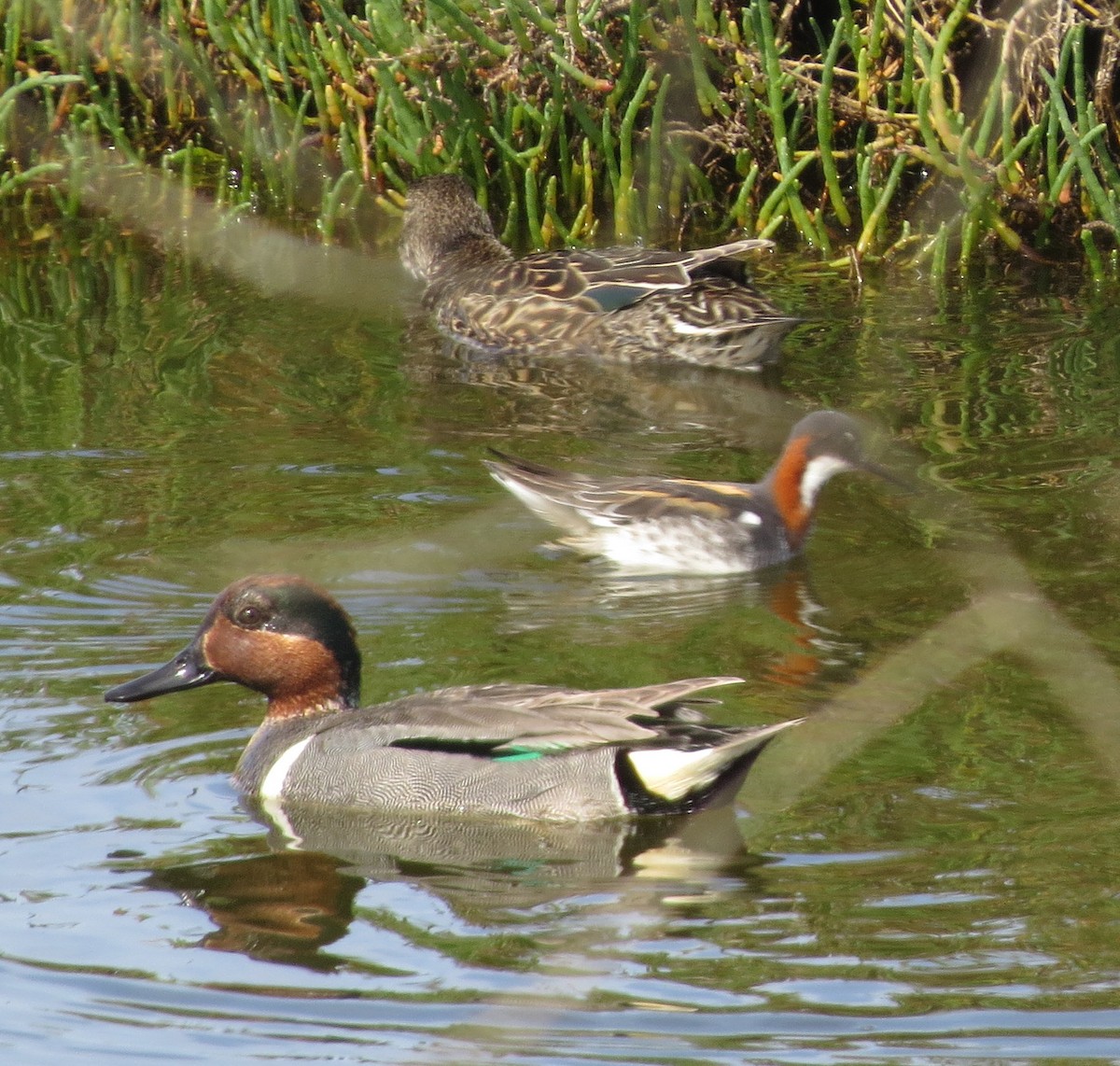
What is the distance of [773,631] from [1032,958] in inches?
94.2

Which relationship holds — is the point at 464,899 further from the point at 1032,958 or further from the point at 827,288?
the point at 827,288

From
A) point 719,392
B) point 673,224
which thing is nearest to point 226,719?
point 719,392

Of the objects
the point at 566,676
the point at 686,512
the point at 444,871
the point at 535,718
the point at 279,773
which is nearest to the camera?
the point at 444,871

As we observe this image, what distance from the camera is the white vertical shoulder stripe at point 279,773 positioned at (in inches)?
196

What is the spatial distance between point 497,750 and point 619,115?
22.0ft

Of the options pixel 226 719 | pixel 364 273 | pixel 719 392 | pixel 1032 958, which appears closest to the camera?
pixel 1032 958

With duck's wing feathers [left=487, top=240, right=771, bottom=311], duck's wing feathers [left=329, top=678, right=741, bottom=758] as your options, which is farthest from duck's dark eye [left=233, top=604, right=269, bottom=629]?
→ duck's wing feathers [left=487, top=240, right=771, bottom=311]

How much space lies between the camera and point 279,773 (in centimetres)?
499

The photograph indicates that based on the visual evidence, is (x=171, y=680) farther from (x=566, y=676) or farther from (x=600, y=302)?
(x=600, y=302)

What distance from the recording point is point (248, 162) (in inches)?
453

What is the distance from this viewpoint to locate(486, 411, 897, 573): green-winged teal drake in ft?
22.5

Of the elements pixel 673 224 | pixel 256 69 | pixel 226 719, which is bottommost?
pixel 226 719

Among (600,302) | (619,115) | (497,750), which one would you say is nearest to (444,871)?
(497,750)

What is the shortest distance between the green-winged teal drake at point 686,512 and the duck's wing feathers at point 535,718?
6.41 feet
